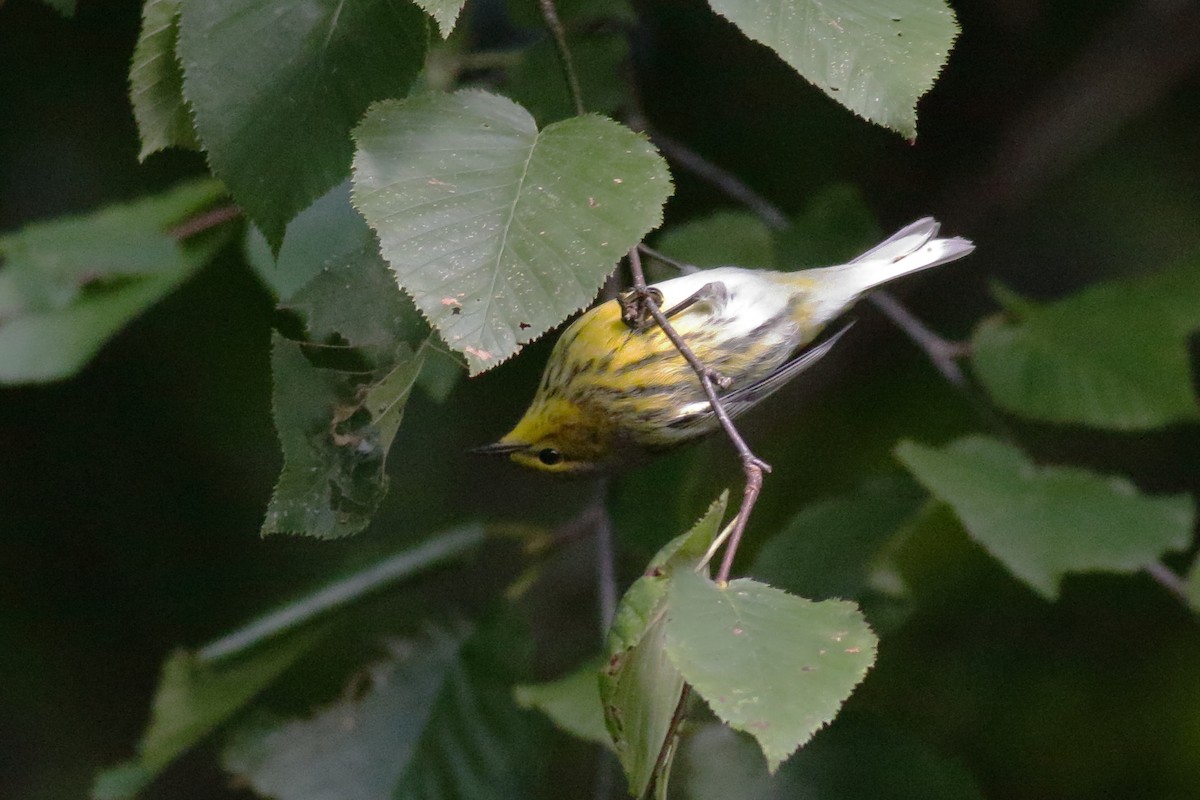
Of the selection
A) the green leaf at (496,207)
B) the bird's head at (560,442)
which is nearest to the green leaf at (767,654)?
the green leaf at (496,207)

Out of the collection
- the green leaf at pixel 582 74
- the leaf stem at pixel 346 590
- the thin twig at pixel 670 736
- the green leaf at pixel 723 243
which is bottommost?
the leaf stem at pixel 346 590

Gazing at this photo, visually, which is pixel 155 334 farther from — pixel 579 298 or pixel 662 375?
pixel 579 298

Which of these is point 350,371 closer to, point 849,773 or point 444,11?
point 444,11

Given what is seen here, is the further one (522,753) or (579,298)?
(522,753)

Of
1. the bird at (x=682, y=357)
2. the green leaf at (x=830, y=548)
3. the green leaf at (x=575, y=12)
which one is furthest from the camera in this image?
the green leaf at (x=830, y=548)

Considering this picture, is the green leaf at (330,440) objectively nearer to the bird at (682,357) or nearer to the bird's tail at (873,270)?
the bird at (682,357)

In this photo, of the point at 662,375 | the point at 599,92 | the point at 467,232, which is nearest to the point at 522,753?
the point at 662,375

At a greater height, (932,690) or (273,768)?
(273,768)
